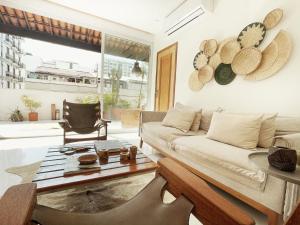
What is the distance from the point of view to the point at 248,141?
1620 mm

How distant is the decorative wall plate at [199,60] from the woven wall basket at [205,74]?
0.29ft

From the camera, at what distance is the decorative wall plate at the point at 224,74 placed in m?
2.51

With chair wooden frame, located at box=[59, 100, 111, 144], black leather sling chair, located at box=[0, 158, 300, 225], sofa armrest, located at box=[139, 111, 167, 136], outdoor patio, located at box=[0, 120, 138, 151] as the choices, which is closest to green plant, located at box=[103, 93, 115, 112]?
outdoor patio, located at box=[0, 120, 138, 151]

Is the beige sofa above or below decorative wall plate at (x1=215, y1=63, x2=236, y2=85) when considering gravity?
below

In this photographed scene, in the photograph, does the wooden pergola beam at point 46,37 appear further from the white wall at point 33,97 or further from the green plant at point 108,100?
the green plant at point 108,100

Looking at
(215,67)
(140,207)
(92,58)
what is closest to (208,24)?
(215,67)

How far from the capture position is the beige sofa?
113 centimetres

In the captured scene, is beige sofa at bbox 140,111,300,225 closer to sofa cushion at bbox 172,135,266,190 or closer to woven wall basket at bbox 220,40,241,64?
sofa cushion at bbox 172,135,266,190

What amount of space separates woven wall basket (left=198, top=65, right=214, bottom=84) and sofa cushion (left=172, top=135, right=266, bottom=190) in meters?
1.32

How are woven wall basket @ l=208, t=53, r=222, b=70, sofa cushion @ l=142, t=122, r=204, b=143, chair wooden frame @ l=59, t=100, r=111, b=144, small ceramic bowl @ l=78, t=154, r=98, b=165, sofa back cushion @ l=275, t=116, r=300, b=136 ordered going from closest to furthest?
small ceramic bowl @ l=78, t=154, r=98, b=165, sofa back cushion @ l=275, t=116, r=300, b=136, sofa cushion @ l=142, t=122, r=204, b=143, woven wall basket @ l=208, t=53, r=222, b=70, chair wooden frame @ l=59, t=100, r=111, b=144

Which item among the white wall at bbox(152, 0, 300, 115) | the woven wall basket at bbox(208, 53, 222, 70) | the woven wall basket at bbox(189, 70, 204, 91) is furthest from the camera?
the woven wall basket at bbox(189, 70, 204, 91)

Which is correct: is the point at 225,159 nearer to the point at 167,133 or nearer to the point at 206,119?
the point at 167,133

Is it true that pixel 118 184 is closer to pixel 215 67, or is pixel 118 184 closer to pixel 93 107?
pixel 93 107

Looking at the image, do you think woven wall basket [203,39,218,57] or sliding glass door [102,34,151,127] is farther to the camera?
sliding glass door [102,34,151,127]
